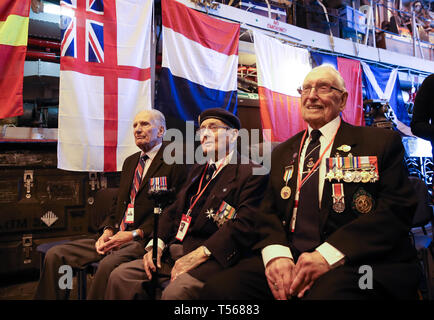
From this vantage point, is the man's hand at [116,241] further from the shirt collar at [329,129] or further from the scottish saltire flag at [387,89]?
the scottish saltire flag at [387,89]

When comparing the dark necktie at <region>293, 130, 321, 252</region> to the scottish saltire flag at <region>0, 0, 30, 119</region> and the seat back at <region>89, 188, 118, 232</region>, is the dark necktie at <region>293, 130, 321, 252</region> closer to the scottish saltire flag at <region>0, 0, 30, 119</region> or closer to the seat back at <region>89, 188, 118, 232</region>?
the seat back at <region>89, 188, 118, 232</region>

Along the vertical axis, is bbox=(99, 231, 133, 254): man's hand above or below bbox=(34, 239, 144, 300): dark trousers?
above

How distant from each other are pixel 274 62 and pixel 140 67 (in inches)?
79.8

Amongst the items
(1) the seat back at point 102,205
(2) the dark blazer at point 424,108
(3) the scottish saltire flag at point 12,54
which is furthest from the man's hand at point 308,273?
(3) the scottish saltire flag at point 12,54

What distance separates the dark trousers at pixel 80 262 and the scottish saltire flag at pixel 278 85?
2.51 meters

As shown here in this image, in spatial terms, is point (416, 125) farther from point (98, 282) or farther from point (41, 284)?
point (41, 284)

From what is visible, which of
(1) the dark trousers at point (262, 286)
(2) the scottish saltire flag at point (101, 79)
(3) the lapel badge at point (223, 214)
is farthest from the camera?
(2) the scottish saltire flag at point (101, 79)

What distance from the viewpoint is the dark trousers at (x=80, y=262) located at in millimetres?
1889

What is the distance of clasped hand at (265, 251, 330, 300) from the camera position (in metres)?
1.27

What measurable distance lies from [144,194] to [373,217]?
1.57m

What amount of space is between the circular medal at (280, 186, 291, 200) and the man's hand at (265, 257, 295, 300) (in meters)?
0.32

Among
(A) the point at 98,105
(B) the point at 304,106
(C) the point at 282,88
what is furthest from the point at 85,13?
(C) the point at 282,88

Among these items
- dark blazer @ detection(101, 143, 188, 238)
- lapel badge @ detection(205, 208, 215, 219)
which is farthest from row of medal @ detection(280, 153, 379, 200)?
dark blazer @ detection(101, 143, 188, 238)

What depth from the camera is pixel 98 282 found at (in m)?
1.88
